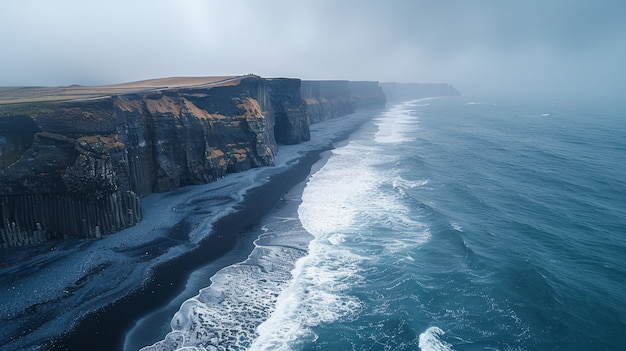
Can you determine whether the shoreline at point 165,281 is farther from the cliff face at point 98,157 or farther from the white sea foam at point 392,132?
the white sea foam at point 392,132

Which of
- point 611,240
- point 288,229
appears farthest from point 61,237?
point 611,240

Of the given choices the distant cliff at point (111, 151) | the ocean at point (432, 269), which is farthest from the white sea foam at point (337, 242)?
the distant cliff at point (111, 151)

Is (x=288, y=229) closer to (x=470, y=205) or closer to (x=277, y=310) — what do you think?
(x=277, y=310)

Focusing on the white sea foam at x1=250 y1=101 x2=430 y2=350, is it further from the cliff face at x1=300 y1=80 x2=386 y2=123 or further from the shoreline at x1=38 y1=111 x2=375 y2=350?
the cliff face at x1=300 y1=80 x2=386 y2=123

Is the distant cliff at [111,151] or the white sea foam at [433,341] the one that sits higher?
the distant cliff at [111,151]

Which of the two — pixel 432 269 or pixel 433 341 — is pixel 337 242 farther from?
pixel 433 341
